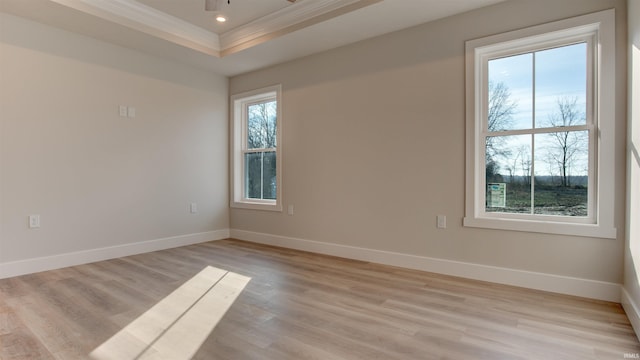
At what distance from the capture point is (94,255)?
3.85 meters

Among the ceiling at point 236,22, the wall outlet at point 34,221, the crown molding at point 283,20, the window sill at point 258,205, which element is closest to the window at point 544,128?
the ceiling at point 236,22

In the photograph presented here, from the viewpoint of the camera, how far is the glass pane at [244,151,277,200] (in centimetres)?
501

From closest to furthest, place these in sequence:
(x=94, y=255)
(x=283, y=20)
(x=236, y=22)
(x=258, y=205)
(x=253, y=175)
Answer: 1. (x=283, y=20)
2. (x=94, y=255)
3. (x=236, y=22)
4. (x=258, y=205)
5. (x=253, y=175)

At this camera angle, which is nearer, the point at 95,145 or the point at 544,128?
the point at 544,128

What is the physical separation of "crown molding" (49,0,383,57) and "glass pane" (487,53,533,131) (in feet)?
4.59

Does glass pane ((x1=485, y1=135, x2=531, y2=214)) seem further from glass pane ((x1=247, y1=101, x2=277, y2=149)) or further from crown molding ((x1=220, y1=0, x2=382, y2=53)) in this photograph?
glass pane ((x1=247, y1=101, x2=277, y2=149))

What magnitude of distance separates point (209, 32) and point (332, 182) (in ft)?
8.36

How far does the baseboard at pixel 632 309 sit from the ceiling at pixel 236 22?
Result: 2.65m

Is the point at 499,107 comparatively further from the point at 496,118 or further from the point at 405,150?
the point at 405,150

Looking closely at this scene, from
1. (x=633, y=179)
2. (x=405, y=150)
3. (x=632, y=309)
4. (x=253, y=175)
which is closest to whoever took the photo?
(x=632, y=309)

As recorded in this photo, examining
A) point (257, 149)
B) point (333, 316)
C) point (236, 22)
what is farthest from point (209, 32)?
point (333, 316)

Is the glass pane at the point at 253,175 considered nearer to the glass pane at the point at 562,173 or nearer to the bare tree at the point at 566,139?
the glass pane at the point at 562,173

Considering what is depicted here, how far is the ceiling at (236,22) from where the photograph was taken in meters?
3.19

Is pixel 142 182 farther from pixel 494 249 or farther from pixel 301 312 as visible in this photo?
pixel 494 249
